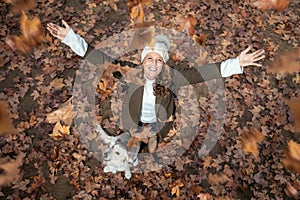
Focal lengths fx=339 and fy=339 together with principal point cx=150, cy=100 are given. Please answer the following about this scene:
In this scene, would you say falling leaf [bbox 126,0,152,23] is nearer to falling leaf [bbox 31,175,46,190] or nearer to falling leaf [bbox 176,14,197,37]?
falling leaf [bbox 176,14,197,37]

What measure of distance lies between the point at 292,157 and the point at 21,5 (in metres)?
5.66

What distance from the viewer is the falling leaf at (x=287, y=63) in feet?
20.8

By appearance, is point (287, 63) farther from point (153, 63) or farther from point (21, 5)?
point (21, 5)

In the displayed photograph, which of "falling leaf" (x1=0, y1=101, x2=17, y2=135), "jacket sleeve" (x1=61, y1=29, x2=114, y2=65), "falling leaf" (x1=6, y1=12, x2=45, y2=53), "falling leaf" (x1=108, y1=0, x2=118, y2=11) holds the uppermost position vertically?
"jacket sleeve" (x1=61, y1=29, x2=114, y2=65)

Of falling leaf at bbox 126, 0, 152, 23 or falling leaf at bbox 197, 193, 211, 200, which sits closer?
falling leaf at bbox 197, 193, 211, 200

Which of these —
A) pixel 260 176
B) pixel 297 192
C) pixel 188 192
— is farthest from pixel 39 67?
pixel 297 192

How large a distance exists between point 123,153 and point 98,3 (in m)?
3.50

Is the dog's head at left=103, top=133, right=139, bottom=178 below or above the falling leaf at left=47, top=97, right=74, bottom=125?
below

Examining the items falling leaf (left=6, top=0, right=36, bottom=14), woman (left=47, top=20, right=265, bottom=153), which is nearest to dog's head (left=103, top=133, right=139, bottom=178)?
woman (left=47, top=20, right=265, bottom=153)

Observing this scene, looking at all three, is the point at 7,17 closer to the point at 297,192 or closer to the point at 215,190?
the point at 215,190

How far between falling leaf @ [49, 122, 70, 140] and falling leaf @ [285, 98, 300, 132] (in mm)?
3716

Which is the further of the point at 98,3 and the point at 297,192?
the point at 98,3

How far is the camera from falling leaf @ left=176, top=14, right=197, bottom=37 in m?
6.78

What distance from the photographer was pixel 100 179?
4875mm
